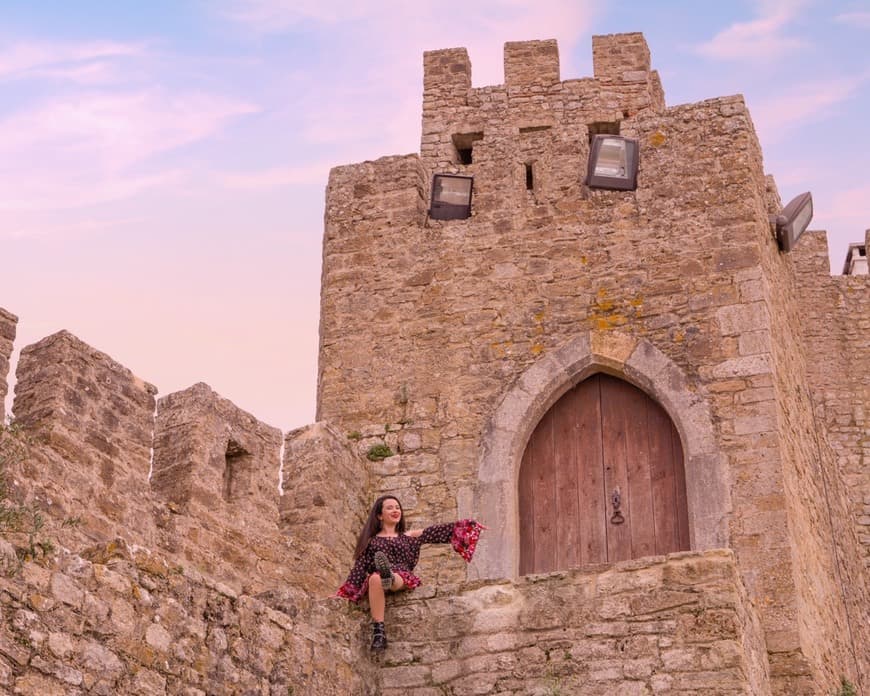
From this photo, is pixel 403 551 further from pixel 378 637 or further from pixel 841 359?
pixel 841 359

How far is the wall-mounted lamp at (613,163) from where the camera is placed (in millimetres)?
12312

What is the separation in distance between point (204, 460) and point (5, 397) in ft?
5.32

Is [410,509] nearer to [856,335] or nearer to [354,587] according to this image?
[354,587]

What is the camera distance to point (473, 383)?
11875 millimetres

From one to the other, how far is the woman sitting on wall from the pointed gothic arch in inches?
59.2

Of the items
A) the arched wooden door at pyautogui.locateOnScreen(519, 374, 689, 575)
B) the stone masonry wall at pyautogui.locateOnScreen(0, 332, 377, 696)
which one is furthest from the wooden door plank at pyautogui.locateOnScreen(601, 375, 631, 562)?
Answer: the stone masonry wall at pyautogui.locateOnScreen(0, 332, 377, 696)

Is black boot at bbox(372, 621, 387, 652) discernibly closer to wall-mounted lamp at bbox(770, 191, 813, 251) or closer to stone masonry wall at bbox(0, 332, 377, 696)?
stone masonry wall at bbox(0, 332, 377, 696)

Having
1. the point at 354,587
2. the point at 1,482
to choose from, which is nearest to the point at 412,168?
the point at 354,587

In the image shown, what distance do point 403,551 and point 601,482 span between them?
2461 mm

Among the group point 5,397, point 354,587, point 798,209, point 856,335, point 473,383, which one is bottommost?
point 354,587

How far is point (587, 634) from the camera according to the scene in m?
8.66

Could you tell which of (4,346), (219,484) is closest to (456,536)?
(219,484)

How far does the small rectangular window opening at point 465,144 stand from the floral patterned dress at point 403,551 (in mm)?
4265

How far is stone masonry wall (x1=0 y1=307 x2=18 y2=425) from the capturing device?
852cm
